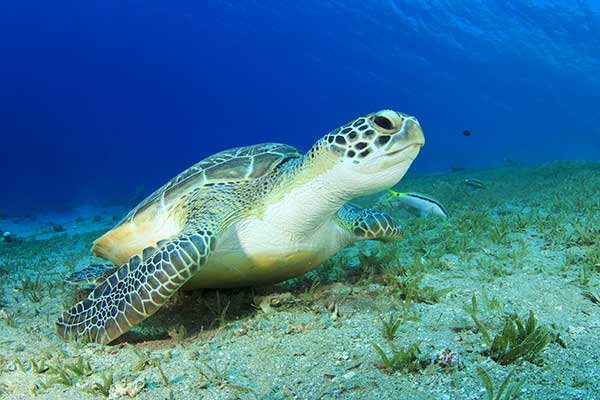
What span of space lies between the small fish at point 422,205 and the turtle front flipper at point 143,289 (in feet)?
13.2

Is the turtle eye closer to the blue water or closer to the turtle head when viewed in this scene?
the turtle head

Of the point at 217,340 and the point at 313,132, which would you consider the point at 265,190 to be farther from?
the point at 313,132

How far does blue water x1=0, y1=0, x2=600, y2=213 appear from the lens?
170 ft

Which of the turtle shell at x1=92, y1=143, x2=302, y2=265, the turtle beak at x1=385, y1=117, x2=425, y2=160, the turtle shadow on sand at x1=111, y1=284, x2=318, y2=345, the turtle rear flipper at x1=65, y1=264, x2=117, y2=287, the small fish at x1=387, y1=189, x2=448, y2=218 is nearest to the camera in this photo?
the turtle beak at x1=385, y1=117, x2=425, y2=160

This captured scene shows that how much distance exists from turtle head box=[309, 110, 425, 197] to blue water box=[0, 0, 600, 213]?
25.1 meters

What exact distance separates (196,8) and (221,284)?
88.3 metres

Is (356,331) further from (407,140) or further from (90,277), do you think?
(90,277)

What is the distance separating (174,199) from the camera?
11.7ft

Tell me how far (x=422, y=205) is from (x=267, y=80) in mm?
110116

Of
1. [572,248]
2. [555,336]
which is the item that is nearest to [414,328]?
[555,336]

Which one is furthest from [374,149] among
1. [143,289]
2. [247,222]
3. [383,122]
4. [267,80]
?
[267,80]

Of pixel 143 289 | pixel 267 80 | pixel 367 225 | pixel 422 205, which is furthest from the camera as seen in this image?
pixel 267 80

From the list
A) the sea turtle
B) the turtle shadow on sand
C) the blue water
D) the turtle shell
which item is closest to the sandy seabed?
the turtle shadow on sand

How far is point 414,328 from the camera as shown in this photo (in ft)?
8.14
